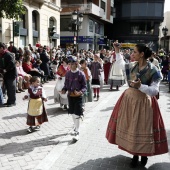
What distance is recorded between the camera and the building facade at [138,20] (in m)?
47.2

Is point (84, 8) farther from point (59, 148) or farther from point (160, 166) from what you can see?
point (160, 166)

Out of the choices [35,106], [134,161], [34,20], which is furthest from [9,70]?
[34,20]

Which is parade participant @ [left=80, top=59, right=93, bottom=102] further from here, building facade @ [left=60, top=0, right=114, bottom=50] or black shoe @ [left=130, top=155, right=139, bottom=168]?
building facade @ [left=60, top=0, right=114, bottom=50]

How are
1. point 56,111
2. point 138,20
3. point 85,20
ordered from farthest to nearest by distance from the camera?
point 138,20 → point 85,20 → point 56,111

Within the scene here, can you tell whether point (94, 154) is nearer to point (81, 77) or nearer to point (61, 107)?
point (81, 77)

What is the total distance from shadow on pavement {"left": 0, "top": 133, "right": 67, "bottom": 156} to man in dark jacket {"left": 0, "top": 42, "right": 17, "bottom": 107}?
333 centimetres

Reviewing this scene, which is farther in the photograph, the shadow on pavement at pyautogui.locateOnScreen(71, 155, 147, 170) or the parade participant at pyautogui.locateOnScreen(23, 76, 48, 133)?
the parade participant at pyautogui.locateOnScreen(23, 76, 48, 133)

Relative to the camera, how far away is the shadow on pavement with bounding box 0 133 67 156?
4797 millimetres

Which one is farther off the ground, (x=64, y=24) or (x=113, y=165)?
(x=64, y=24)

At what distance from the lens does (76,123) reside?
5625mm

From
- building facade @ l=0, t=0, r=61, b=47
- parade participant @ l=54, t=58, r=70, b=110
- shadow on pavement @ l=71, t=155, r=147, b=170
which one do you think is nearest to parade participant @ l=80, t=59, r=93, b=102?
parade participant @ l=54, t=58, r=70, b=110

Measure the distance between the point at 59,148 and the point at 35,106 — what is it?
131 centimetres

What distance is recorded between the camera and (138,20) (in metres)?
47.6

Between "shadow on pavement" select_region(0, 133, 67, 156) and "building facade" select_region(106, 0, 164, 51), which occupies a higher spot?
"building facade" select_region(106, 0, 164, 51)
